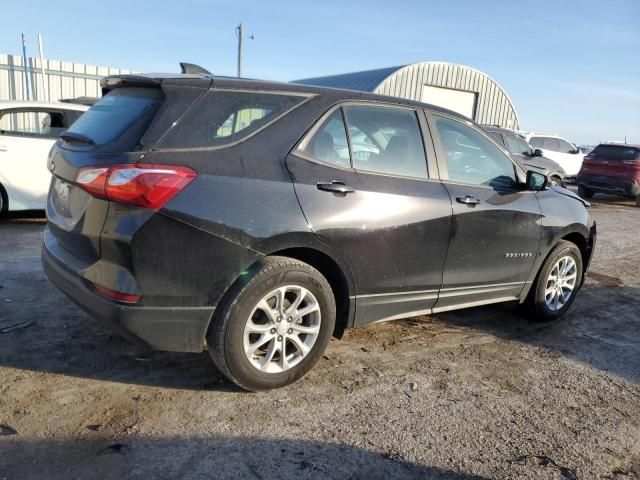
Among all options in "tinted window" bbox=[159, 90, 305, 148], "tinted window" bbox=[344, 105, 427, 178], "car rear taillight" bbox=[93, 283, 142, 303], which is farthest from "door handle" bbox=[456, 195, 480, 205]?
"car rear taillight" bbox=[93, 283, 142, 303]

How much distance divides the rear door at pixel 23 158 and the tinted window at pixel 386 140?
5150mm

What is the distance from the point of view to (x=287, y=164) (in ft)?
9.97

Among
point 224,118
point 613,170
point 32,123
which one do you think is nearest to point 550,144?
point 613,170

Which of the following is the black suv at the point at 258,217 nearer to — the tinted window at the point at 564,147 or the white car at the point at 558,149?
the white car at the point at 558,149

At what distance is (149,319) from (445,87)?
96.7ft

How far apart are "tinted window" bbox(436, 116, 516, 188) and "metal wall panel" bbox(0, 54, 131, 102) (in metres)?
14.3

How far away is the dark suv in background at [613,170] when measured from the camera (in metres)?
13.8

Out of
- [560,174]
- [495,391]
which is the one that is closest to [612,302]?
[495,391]

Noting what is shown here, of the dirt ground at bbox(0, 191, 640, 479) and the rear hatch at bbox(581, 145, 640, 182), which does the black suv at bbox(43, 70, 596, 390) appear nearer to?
the dirt ground at bbox(0, 191, 640, 479)

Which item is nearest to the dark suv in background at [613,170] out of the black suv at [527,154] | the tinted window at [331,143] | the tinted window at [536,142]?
the black suv at [527,154]

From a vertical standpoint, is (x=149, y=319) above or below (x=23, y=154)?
below

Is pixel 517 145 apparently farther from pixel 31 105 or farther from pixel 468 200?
pixel 31 105

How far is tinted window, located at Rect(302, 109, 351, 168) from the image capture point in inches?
125

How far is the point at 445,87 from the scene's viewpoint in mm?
29703
